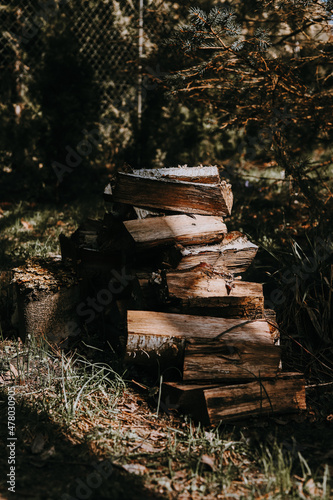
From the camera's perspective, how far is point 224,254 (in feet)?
10.5

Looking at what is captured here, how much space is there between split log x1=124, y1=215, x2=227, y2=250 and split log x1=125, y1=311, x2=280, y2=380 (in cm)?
52

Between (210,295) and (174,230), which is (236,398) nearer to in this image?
(210,295)

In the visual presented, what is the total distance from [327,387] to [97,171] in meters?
5.03

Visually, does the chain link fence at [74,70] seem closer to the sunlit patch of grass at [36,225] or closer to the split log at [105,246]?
the sunlit patch of grass at [36,225]

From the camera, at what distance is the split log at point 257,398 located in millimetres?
2477

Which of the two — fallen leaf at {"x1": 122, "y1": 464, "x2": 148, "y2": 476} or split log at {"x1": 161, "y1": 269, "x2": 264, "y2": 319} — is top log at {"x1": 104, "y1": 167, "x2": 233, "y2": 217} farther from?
fallen leaf at {"x1": 122, "y1": 464, "x2": 148, "y2": 476}

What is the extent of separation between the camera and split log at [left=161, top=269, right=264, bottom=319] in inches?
112

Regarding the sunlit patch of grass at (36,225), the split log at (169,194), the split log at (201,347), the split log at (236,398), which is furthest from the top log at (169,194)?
the sunlit patch of grass at (36,225)

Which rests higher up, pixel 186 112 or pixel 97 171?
pixel 186 112

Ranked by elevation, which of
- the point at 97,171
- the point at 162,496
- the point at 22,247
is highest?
the point at 97,171

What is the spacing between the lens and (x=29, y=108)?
6.58m

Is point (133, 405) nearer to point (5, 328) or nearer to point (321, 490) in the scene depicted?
point (321, 490)

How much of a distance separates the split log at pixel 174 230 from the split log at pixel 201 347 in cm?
52

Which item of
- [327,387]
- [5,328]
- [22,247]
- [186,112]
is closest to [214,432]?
[327,387]
